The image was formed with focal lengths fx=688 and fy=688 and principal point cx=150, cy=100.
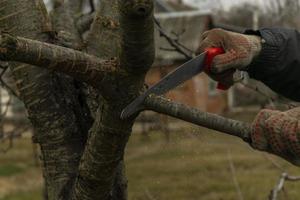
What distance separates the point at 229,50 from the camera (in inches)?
82.8

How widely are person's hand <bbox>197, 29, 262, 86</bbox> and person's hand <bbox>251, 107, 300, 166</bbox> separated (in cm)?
28

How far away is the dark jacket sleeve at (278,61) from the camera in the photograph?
2307 millimetres

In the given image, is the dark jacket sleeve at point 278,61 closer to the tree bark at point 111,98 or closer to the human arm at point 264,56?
the human arm at point 264,56

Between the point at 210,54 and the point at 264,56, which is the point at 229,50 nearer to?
the point at 210,54

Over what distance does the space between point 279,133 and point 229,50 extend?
1.35 feet

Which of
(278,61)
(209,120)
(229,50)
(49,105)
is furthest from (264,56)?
(49,105)

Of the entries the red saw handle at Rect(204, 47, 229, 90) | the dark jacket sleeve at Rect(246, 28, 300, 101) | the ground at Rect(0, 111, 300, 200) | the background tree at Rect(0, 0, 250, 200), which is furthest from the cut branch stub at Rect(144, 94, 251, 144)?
the ground at Rect(0, 111, 300, 200)

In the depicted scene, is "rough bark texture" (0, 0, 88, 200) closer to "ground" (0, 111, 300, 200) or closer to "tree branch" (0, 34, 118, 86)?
"tree branch" (0, 34, 118, 86)

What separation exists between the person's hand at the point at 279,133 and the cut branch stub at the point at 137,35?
1.11ft

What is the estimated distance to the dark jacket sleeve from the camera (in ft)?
7.57

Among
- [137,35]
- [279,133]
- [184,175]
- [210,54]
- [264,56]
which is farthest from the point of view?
[184,175]

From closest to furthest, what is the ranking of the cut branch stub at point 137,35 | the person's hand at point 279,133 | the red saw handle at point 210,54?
the cut branch stub at point 137,35 → the person's hand at point 279,133 → the red saw handle at point 210,54

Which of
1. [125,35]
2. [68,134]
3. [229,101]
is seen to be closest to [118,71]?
[125,35]

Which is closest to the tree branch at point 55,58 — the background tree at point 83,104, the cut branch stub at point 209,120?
the background tree at point 83,104
